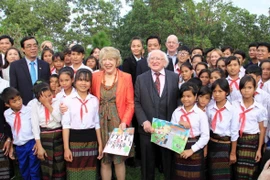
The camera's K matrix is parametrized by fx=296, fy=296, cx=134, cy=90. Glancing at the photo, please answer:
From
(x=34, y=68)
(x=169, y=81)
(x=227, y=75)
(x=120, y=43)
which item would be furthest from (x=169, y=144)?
(x=120, y=43)

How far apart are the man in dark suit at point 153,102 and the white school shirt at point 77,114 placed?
0.61m

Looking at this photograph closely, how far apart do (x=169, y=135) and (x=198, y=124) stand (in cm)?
40

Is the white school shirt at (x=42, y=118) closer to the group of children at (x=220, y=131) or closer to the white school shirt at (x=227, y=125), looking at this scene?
the group of children at (x=220, y=131)

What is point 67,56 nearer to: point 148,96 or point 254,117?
point 148,96

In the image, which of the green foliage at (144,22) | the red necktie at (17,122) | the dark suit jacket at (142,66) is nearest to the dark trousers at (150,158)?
the dark suit jacket at (142,66)

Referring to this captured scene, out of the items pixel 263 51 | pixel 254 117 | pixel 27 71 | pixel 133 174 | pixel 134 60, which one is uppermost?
pixel 263 51

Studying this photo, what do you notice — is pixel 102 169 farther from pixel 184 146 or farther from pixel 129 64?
pixel 129 64

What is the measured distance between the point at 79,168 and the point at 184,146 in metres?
1.38

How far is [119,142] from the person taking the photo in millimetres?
3789

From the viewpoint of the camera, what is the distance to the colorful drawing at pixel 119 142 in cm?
374

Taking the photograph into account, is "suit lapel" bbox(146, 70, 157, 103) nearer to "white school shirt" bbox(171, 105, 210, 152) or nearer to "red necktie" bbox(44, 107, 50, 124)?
"white school shirt" bbox(171, 105, 210, 152)

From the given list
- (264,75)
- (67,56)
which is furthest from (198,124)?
(67,56)

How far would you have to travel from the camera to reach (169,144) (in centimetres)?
377

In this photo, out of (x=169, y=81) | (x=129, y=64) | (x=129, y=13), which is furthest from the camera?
(x=129, y=13)
